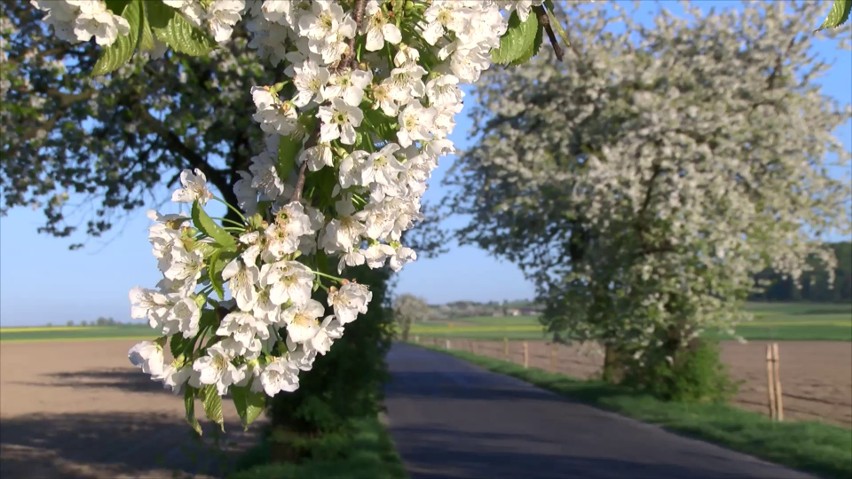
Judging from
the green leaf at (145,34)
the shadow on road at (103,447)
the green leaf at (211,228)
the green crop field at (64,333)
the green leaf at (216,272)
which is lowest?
the shadow on road at (103,447)

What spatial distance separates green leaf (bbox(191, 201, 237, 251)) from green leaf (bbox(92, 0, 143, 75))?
0.31 meters

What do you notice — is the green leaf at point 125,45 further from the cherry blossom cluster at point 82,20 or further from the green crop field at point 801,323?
the green crop field at point 801,323

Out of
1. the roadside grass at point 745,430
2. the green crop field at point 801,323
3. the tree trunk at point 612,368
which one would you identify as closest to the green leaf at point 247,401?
the roadside grass at point 745,430

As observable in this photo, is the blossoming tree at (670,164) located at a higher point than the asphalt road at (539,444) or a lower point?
higher

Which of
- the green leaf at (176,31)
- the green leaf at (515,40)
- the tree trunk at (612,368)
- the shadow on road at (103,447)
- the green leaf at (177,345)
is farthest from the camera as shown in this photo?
the tree trunk at (612,368)

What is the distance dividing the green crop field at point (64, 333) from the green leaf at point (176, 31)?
144056 mm

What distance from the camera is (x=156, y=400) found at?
121 ft

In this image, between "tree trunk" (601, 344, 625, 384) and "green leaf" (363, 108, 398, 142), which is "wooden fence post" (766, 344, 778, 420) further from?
"green leaf" (363, 108, 398, 142)

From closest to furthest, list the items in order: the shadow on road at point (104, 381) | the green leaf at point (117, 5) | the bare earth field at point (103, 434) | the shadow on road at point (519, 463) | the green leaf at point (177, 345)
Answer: the green leaf at point (117, 5)
the green leaf at point (177, 345)
the shadow on road at point (519, 463)
the bare earth field at point (103, 434)
the shadow on road at point (104, 381)

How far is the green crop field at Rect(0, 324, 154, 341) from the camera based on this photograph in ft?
479

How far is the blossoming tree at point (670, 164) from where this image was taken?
22.5 metres

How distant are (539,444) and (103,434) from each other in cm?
1226

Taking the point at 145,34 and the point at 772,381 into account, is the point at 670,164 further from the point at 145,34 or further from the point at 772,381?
the point at 145,34

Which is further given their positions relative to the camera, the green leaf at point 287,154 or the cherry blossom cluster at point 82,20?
the green leaf at point 287,154
